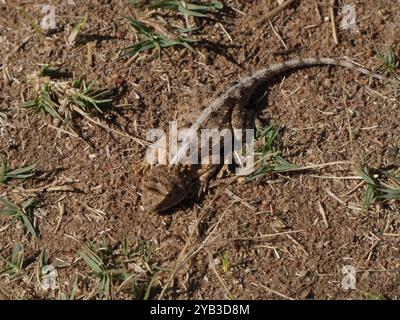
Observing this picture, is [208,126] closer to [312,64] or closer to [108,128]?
[108,128]

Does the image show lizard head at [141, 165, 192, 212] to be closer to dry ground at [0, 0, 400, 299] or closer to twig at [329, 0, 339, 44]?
dry ground at [0, 0, 400, 299]

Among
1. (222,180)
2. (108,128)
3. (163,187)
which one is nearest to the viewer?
(163,187)

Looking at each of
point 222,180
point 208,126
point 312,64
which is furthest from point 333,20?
point 222,180

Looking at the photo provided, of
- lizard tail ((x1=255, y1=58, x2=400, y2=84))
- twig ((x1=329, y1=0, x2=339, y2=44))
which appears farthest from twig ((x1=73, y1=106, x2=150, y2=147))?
twig ((x1=329, y1=0, x2=339, y2=44))

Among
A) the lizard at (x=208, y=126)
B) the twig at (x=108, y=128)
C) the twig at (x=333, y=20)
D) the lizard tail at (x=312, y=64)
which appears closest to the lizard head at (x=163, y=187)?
the lizard at (x=208, y=126)

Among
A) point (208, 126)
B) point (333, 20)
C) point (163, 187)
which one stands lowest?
point (163, 187)
